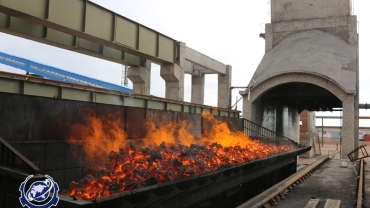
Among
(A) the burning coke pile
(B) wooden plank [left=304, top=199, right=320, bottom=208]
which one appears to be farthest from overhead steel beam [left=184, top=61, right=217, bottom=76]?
(B) wooden plank [left=304, top=199, right=320, bottom=208]

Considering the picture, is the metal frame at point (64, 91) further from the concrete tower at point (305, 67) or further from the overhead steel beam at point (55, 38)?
the concrete tower at point (305, 67)

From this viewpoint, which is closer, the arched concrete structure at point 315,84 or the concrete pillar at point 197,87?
the arched concrete structure at point 315,84

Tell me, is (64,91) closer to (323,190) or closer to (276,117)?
(323,190)

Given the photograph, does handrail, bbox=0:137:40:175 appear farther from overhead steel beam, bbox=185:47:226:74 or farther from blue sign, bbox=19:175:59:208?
overhead steel beam, bbox=185:47:226:74

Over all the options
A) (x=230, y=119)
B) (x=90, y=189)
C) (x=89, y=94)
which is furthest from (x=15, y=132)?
(x=230, y=119)

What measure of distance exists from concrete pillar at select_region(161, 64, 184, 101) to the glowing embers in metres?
13.8

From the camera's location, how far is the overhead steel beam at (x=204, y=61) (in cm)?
2579

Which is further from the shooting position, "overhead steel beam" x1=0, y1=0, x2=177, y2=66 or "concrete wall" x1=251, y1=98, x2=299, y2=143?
"concrete wall" x1=251, y1=98, x2=299, y2=143

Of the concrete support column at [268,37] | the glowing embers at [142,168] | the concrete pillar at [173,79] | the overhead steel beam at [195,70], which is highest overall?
the concrete support column at [268,37]

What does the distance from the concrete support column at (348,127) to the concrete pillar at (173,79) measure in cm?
1212

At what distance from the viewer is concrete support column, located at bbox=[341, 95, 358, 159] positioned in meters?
22.6

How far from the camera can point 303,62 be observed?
26.5 m

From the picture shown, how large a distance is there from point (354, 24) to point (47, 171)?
32940 millimetres

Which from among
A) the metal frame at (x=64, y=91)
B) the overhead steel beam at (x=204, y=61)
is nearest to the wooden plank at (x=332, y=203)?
the metal frame at (x=64, y=91)
